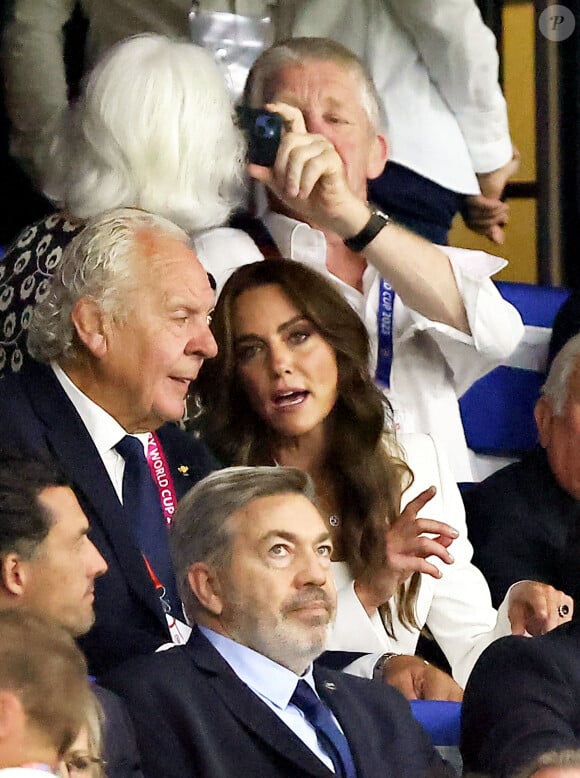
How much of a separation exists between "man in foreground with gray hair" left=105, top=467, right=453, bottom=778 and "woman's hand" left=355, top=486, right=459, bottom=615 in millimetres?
222

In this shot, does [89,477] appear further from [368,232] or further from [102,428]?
[368,232]

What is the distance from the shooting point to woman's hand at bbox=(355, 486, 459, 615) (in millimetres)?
2070

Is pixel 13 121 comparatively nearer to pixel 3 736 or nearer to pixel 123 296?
pixel 123 296

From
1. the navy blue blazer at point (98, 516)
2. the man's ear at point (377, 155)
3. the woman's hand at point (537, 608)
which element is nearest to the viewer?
the navy blue blazer at point (98, 516)

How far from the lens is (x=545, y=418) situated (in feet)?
8.34

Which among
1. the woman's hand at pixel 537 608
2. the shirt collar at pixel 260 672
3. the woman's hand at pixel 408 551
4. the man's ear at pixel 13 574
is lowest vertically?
the woman's hand at pixel 537 608

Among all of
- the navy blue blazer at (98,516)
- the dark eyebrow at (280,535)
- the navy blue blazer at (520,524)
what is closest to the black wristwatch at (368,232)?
the navy blue blazer at (520,524)

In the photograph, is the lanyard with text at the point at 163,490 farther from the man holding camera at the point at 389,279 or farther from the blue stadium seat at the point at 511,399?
the blue stadium seat at the point at 511,399

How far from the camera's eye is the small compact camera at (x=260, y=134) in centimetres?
239

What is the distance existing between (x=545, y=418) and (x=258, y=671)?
0.93 meters

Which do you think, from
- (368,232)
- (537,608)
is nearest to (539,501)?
(537,608)

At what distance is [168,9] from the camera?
2.89 metres

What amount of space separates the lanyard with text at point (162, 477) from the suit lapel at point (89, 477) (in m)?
0.11

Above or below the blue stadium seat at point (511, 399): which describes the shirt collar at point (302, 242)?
above
